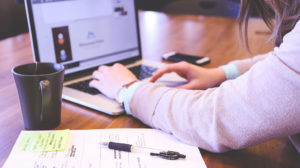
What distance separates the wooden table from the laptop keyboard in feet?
0.24

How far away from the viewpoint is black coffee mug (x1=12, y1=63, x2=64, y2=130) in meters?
0.59

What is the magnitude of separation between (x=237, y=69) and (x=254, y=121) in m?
0.42

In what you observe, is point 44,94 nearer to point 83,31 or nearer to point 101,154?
point 101,154

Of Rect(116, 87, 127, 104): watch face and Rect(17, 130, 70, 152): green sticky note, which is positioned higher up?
Rect(116, 87, 127, 104): watch face

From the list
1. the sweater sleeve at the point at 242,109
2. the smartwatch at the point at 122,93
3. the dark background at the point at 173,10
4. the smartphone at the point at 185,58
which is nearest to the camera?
the sweater sleeve at the point at 242,109

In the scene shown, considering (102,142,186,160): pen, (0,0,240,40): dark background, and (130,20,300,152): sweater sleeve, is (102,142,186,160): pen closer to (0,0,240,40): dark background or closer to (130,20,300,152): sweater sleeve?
(130,20,300,152): sweater sleeve

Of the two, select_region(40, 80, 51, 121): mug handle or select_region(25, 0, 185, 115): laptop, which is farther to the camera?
select_region(25, 0, 185, 115): laptop

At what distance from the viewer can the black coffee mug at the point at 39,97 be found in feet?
1.93

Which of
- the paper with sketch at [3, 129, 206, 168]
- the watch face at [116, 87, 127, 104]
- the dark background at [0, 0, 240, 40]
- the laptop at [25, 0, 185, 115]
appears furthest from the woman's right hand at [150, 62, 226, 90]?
the dark background at [0, 0, 240, 40]

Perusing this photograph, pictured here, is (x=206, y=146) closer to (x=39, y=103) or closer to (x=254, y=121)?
(x=254, y=121)

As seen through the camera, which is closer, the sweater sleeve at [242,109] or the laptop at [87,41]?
the sweater sleeve at [242,109]

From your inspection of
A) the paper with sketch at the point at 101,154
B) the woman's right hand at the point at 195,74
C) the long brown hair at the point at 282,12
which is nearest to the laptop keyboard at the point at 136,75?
the woman's right hand at the point at 195,74

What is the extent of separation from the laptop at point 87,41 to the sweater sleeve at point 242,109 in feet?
0.51

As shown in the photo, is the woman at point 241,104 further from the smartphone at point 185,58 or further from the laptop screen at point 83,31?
the smartphone at point 185,58
